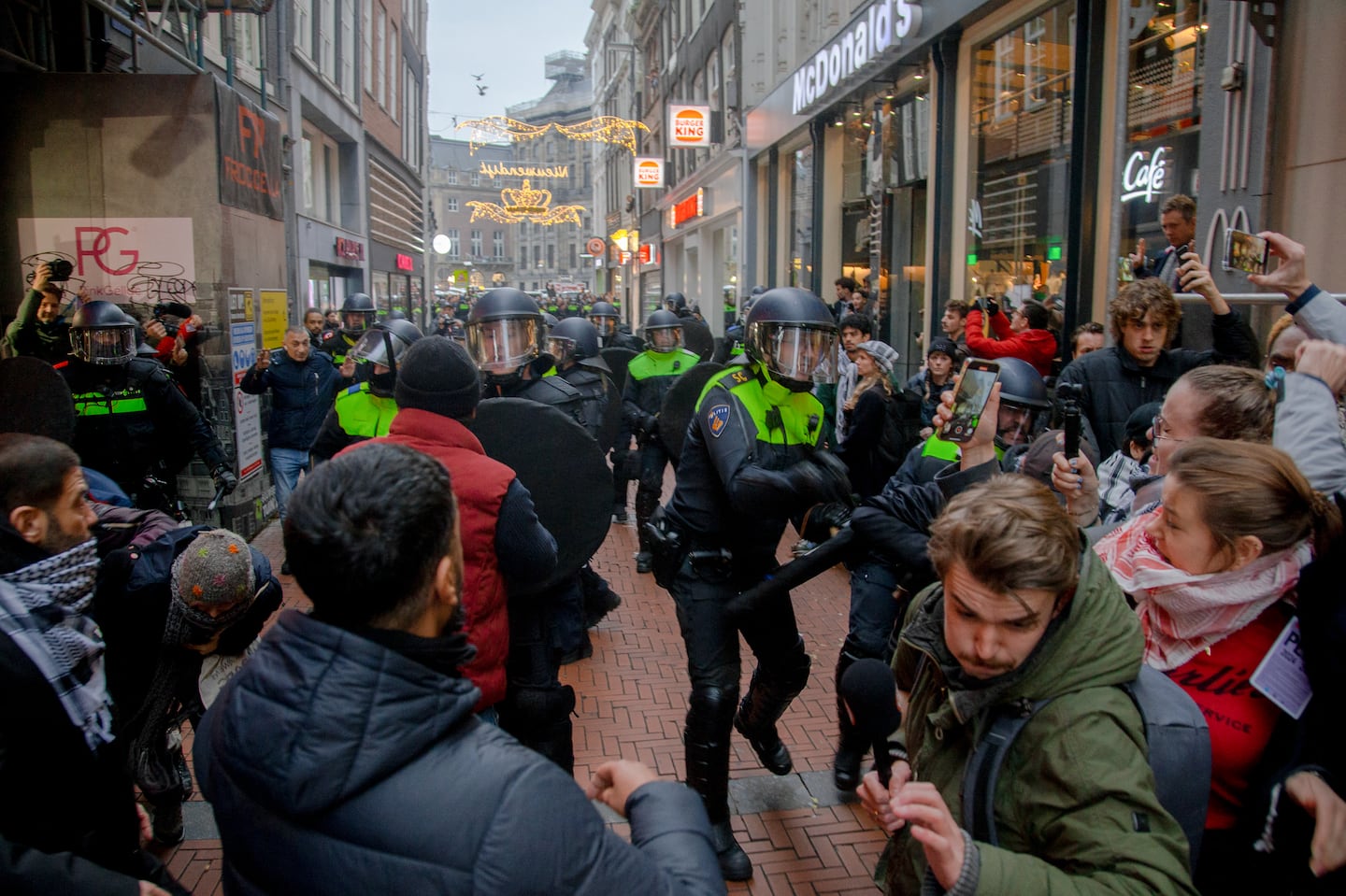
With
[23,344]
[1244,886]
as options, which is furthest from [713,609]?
[23,344]

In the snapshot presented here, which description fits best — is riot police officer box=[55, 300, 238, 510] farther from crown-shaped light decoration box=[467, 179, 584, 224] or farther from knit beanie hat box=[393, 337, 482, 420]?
crown-shaped light decoration box=[467, 179, 584, 224]

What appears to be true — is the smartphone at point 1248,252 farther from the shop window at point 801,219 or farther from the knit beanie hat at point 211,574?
the shop window at point 801,219

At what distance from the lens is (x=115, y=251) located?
7547 mm

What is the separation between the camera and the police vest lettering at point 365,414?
4637 millimetres

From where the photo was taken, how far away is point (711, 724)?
3551 millimetres

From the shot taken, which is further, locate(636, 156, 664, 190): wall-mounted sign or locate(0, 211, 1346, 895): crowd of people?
locate(636, 156, 664, 190): wall-mounted sign

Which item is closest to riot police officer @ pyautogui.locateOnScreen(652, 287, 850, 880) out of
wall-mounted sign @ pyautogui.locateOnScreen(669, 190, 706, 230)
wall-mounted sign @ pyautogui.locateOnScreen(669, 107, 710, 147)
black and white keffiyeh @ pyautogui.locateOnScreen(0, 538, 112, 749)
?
black and white keffiyeh @ pyautogui.locateOnScreen(0, 538, 112, 749)

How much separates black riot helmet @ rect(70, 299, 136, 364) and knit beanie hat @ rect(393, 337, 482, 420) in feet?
11.7

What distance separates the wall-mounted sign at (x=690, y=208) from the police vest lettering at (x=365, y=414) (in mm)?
21176

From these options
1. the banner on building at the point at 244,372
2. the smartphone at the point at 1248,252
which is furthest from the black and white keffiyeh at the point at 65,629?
the banner on building at the point at 244,372

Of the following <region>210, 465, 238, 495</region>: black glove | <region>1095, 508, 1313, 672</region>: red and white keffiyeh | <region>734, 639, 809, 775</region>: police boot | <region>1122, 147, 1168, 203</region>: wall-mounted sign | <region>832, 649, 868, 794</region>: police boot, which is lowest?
<region>832, 649, 868, 794</region>: police boot

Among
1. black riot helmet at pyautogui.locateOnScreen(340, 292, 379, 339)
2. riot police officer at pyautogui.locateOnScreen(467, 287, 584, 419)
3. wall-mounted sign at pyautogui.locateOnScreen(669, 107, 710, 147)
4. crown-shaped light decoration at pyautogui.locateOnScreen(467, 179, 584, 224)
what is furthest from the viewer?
crown-shaped light decoration at pyautogui.locateOnScreen(467, 179, 584, 224)

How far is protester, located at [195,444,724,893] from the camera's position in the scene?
1220mm

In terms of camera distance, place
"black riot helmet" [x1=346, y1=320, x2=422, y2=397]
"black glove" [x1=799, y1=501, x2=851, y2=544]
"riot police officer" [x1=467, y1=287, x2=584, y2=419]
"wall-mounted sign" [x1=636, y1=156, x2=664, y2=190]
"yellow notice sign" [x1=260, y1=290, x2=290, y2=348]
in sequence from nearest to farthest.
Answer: "black glove" [x1=799, y1=501, x2=851, y2=544] → "black riot helmet" [x1=346, y1=320, x2=422, y2=397] → "riot police officer" [x1=467, y1=287, x2=584, y2=419] → "yellow notice sign" [x1=260, y1=290, x2=290, y2=348] → "wall-mounted sign" [x1=636, y1=156, x2=664, y2=190]
